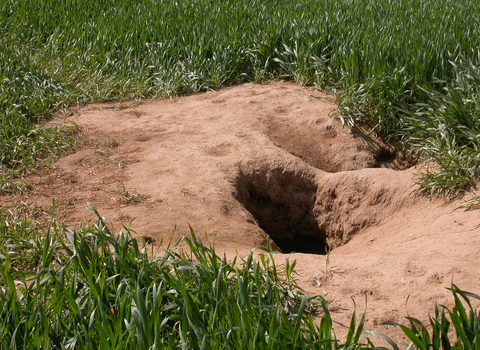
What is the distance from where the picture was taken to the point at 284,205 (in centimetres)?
459

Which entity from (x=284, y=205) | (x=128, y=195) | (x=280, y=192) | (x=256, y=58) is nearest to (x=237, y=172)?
(x=280, y=192)

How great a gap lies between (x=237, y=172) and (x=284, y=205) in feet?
2.05

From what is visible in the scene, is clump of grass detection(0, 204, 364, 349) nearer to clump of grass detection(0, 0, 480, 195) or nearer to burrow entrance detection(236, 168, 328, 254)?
burrow entrance detection(236, 168, 328, 254)

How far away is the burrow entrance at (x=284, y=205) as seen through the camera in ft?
14.2

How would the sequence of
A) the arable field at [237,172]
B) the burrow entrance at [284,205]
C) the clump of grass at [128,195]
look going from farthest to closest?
the burrow entrance at [284,205] → the clump of grass at [128,195] → the arable field at [237,172]

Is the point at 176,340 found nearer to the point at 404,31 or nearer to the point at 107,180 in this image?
the point at 107,180

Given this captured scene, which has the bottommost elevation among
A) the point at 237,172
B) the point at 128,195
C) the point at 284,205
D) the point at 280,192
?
the point at 284,205

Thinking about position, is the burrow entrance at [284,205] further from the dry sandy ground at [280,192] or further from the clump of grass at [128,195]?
the clump of grass at [128,195]

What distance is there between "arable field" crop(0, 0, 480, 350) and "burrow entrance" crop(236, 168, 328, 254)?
1 centimetres

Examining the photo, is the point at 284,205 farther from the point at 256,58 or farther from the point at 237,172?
the point at 256,58

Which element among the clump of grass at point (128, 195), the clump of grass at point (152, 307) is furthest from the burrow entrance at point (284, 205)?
the clump of grass at point (152, 307)

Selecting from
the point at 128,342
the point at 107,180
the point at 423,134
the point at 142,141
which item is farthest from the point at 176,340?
the point at 423,134

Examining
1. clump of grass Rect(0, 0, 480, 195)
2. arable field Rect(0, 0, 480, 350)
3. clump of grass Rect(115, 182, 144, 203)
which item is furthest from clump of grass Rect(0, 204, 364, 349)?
clump of grass Rect(0, 0, 480, 195)

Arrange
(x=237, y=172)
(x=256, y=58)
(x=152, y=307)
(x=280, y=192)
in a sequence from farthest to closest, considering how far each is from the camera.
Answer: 1. (x=256, y=58)
2. (x=280, y=192)
3. (x=237, y=172)
4. (x=152, y=307)
